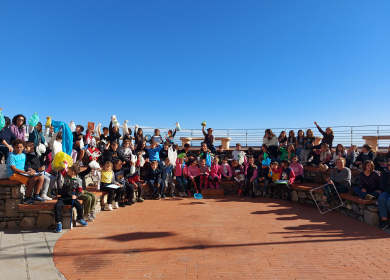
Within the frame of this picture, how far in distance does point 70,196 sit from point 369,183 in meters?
6.93

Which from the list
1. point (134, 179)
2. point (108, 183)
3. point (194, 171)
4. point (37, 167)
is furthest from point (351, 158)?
point (37, 167)

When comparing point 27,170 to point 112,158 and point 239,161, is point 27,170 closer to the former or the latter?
point 112,158

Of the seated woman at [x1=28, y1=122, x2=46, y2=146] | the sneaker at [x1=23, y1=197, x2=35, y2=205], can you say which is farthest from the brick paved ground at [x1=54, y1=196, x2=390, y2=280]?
the seated woman at [x1=28, y1=122, x2=46, y2=146]

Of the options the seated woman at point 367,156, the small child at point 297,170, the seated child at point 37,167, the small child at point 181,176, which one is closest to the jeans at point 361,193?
the seated woman at point 367,156

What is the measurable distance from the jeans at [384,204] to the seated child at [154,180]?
19.3 ft

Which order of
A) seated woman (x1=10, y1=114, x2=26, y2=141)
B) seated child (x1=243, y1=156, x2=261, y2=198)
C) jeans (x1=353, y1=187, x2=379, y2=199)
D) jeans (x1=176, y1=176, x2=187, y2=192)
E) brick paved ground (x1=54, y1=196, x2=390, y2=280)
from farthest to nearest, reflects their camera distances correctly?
1. jeans (x1=176, y1=176, x2=187, y2=192)
2. seated child (x1=243, y1=156, x2=261, y2=198)
3. seated woman (x1=10, y1=114, x2=26, y2=141)
4. jeans (x1=353, y1=187, x2=379, y2=199)
5. brick paved ground (x1=54, y1=196, x2=390, y2=280)

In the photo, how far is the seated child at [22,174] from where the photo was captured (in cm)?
511

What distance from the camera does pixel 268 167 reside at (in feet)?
28.5

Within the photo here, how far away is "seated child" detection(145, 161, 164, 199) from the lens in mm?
8055

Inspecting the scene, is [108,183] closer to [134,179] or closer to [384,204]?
[134,179]

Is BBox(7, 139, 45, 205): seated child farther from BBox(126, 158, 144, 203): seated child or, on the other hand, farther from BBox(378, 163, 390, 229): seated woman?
BBox(378, 163, 390, 229): seated woman

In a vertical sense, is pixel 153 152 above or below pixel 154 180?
above

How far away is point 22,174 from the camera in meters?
5.12

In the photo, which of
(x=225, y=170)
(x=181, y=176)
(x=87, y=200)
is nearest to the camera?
(x=87, y=200)
